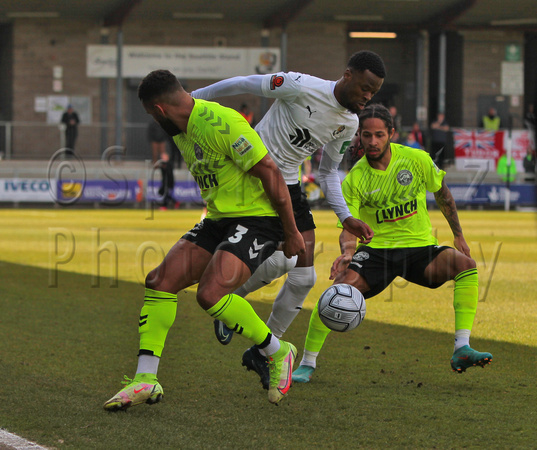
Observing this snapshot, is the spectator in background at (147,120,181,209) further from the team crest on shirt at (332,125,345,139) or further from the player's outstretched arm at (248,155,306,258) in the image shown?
the player's outstretched arm at (248,155,306,258)

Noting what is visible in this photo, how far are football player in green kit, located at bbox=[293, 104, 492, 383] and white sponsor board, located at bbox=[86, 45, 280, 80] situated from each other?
26.3 meters

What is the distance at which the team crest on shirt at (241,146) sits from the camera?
199 inches

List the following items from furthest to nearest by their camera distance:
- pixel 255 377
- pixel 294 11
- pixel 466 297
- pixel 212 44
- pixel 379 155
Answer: pixel 212 44, pixel 294 11, pixel 379 155, pixel 466 297, pixel 255 377

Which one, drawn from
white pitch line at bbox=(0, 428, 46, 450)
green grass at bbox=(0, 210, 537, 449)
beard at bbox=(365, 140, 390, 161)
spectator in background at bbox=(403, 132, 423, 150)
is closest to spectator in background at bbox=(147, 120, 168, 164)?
spectator in background at bbox=(403, 132, 423, 150)

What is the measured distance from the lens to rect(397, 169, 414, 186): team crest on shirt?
638cm

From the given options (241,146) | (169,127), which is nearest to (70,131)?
(169,127)

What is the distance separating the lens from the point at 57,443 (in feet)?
14.2

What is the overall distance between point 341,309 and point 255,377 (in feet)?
2.47

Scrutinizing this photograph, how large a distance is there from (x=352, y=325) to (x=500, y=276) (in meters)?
6.80

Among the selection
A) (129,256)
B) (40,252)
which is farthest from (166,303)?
(40,252)

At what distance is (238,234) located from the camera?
524 centimetres

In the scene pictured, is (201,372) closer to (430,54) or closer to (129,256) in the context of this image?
(129,256)

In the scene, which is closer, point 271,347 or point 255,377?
point 271,347

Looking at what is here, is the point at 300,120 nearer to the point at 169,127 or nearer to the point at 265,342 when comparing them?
the point at 169,127
